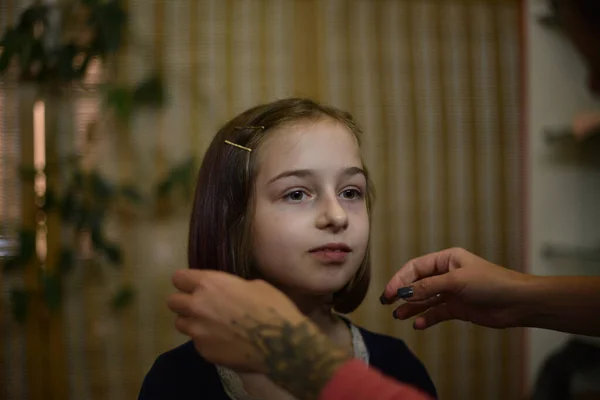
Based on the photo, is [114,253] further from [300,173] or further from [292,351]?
[292,351]

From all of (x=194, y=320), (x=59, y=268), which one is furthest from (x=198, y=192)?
(x=59, y=268)

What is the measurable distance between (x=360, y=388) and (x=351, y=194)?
301 mm

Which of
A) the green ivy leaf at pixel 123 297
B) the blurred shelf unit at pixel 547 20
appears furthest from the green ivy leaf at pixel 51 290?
the blurred shelf unit at pixel 547 20

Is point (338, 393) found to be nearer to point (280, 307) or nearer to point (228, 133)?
point (280, 307)

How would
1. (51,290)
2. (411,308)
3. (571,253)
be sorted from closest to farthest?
1. (411,308)
2. (571,253)
3. (51,290)

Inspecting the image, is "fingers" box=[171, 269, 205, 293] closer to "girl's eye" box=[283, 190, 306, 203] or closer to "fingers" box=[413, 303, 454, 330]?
"girl's eye" box=[283, 190, 306, 203]

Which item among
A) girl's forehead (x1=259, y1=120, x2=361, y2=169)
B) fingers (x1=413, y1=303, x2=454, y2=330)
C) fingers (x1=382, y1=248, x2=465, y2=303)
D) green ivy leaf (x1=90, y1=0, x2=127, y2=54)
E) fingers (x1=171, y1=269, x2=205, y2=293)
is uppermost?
green ivy leaf (x1=90, y1=0, x2=127, y2=54)

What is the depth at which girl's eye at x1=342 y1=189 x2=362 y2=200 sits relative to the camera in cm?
75

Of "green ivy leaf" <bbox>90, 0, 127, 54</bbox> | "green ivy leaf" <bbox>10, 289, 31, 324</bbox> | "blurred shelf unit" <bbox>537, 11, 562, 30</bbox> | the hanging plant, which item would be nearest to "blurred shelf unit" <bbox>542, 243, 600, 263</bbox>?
"blurred shelf unit" <bbox>537, 11, 562, 30</bbox>

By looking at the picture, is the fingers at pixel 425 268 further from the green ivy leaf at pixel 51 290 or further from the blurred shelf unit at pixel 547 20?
the green ivy leaf at pixel 51 290

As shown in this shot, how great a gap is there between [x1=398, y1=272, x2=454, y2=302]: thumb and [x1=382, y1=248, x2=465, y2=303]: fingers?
0.15 feet

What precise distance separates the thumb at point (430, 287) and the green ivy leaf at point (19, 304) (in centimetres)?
107

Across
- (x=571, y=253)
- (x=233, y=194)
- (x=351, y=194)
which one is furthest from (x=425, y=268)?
(x=571, y=253)

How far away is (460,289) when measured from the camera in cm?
81
